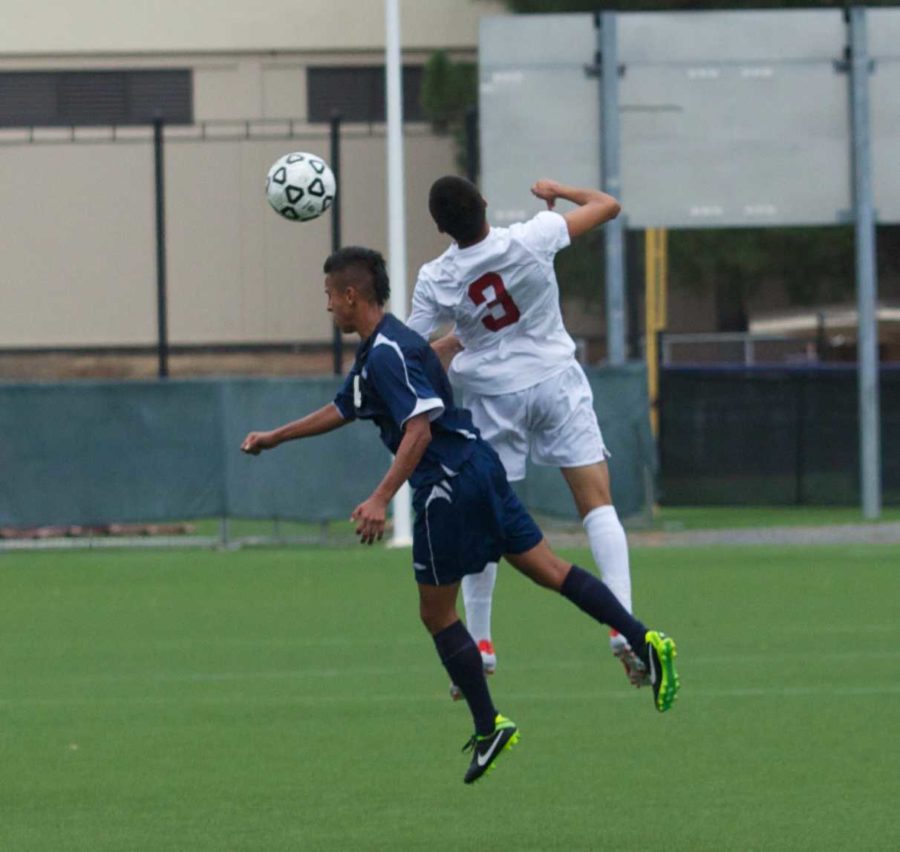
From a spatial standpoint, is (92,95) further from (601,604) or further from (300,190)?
(601,604)

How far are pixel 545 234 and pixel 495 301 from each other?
0.36 meters

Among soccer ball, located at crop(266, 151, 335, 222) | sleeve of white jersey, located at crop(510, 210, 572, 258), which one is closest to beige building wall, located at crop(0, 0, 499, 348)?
soccer ball, located at crop(266, 151, 335, 222)

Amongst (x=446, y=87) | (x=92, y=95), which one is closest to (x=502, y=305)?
(x=446, y=87)

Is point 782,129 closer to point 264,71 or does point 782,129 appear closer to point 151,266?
point 151,266

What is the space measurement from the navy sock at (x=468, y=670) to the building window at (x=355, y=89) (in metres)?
27.1

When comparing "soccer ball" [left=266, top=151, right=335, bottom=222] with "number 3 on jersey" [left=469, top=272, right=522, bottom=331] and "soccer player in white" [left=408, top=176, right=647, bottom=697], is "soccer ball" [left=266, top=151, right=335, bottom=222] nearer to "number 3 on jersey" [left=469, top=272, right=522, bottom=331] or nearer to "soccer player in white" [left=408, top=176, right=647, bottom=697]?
"soccer player in white" [left=408, top=176, right=647, bottom=697]

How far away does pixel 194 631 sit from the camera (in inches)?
523

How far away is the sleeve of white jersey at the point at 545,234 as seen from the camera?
8.83 meters

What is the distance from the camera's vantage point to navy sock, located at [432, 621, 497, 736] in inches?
303

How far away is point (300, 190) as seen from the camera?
9281 mm

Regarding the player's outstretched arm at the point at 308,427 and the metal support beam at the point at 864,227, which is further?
the metal support beam at the point at 864,227

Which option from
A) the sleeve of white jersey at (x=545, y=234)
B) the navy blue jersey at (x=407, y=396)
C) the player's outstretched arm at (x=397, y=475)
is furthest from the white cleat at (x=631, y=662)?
the sleeve of white jersey at (x=545, y=234)

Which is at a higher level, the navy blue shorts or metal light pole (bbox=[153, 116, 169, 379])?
metal light pole (bbox=[153, 116, 169, 379])

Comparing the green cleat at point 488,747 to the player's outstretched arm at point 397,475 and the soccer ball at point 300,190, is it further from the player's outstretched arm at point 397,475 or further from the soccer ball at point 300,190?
the soccer ball at point 300,190
